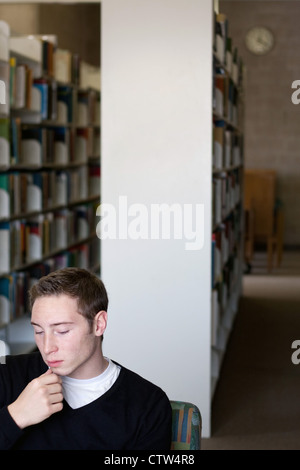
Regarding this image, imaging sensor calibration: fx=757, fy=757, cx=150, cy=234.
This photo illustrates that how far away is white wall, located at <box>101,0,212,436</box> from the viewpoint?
3.46 m

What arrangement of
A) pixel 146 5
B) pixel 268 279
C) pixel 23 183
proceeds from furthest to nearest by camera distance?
pixel 268 279
pixel 23 183
pixel 146 5

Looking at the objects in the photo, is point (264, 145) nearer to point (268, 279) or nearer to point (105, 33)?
point (268, 279)

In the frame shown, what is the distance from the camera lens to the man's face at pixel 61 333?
1504 millimetres

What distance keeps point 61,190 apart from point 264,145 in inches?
222

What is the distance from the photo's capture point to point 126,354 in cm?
359

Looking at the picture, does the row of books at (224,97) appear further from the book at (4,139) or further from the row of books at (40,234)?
the row of books at (40,234)

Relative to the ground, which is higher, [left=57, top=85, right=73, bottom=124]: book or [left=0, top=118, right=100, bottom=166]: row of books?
[left=57, top=85, right=73, bottom=124]: book

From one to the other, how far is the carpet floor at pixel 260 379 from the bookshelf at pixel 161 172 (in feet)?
0.84

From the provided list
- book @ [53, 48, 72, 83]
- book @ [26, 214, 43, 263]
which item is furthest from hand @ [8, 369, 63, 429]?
book @ [53, 48, 72, 83]

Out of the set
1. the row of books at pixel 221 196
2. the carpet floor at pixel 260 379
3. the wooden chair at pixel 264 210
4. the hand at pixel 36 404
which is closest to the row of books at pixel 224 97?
the row of books at pixel 221 196

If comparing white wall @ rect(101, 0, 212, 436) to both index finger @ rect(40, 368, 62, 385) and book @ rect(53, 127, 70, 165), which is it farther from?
book @ rect(53, 127, 70, 165)

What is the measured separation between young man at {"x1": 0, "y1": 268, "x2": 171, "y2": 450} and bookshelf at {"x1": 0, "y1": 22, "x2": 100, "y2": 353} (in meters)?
2.98

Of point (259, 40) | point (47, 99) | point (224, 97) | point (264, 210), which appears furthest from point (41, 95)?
point (259, 40)

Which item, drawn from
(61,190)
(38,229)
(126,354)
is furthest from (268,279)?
(126,354)
